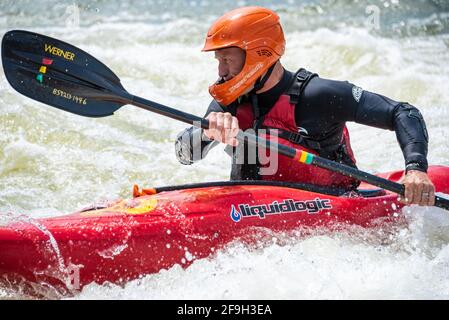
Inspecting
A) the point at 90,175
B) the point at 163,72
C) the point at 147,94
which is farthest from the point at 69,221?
the point at 163,72

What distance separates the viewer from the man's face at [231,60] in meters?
3.97

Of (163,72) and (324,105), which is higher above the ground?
(163,72)

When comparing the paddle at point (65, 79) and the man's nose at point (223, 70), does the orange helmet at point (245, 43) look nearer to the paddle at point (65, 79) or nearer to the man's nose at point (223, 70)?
the man's nose at point (223, 70)

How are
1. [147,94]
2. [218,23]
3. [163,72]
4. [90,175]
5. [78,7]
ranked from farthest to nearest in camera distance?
[78,7], [163,72], [147,94], [90,175], [218,23]

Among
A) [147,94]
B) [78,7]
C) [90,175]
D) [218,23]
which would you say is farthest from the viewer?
[78,7]

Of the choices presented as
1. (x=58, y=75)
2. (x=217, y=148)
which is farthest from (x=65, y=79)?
(x=217, y=148)

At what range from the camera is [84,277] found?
3.62 metres

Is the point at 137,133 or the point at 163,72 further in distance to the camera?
the point at 163,72

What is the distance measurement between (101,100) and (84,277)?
93cm

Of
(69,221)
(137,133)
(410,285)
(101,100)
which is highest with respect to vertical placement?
(137,133)

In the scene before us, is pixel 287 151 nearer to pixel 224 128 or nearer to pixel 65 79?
pixel 224 128

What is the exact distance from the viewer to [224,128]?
3.65 m

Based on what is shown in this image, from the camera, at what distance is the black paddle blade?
3.96 metres

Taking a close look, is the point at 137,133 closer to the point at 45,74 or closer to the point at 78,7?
the point at 45,74
